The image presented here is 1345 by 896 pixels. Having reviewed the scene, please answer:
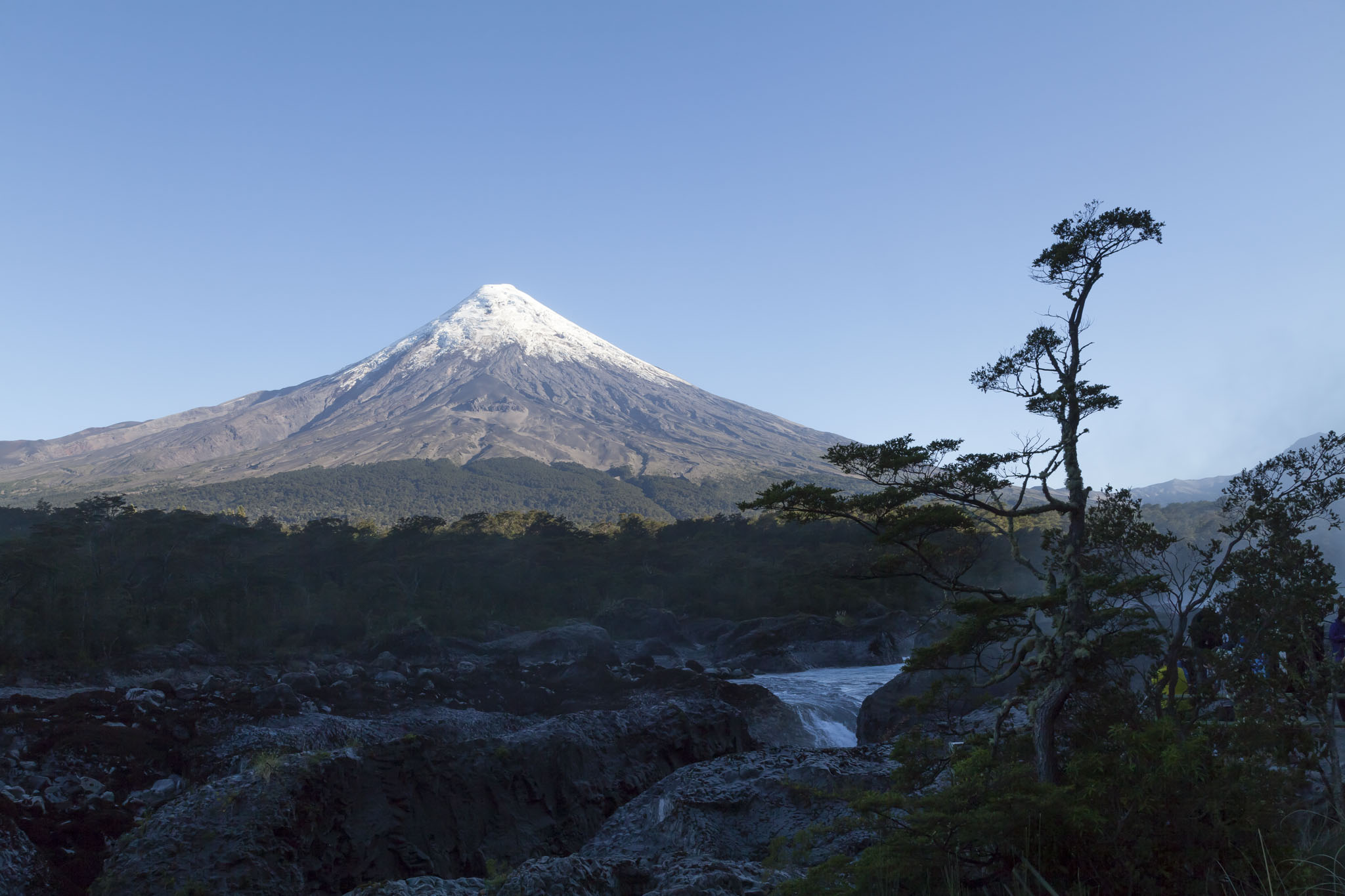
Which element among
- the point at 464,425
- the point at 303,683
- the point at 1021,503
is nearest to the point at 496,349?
the point at 464,425

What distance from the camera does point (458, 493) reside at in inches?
4557

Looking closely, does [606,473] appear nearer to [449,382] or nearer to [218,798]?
[449,382]

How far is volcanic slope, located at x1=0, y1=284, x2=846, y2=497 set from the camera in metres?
A: 137

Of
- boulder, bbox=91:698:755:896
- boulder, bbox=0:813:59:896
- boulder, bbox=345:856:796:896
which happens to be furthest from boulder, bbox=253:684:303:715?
boulder, bbox=345:856:796:896

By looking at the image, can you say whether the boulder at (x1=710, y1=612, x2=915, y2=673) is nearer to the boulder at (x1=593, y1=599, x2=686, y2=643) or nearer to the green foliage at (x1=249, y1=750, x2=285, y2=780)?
the boulder at (x1=593, y1=599, x2=686, y2=643)

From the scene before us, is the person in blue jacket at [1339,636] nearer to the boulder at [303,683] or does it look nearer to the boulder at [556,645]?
the boulder at [303,683]

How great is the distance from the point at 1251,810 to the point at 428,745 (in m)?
10.1

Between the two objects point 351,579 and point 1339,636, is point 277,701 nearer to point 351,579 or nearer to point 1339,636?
point 351,579

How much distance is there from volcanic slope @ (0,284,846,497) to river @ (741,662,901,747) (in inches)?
3879

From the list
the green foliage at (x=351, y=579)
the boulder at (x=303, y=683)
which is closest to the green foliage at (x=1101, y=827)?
the boulder at (x=303, y=683)

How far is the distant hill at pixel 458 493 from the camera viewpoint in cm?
10419

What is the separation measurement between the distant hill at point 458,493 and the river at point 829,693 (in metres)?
70.3

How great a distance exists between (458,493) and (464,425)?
120 feet

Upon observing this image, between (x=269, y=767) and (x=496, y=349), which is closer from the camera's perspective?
(x=269, y=767)
